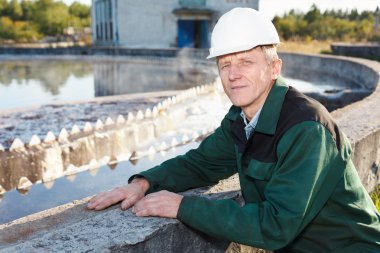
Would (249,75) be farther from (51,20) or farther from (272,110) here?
(51,20)

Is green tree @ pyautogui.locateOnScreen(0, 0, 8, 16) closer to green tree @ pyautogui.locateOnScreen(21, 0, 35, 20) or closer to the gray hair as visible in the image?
green tree @ pyautogui.locateOnScreen(21, 0, 35, 20)

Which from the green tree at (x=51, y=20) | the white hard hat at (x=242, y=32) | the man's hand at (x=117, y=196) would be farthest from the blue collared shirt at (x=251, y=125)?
the green tree at (x=51, y=20)

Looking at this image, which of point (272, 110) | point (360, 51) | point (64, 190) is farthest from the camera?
point (360, 51)

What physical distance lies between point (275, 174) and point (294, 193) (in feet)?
0.40

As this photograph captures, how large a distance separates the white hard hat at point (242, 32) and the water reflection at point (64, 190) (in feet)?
11.4

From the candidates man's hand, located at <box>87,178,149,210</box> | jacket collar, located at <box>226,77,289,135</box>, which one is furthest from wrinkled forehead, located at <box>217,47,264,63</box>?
man's hand, located at <box>87,178,149,210</box>

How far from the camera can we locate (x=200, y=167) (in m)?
2.67

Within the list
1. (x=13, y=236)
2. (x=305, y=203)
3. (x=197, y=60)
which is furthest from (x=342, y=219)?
(x=197, y=60)

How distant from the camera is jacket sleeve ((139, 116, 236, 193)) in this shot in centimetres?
262

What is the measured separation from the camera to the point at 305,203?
1838mm

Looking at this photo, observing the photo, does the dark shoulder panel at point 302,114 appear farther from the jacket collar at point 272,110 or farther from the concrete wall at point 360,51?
the concrete wall at point 360,51

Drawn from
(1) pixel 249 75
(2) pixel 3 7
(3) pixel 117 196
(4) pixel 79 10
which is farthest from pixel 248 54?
(4) pixel 79 10

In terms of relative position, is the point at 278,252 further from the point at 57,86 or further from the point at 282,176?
the point at 57,86

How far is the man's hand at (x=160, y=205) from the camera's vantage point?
6.86 ft
